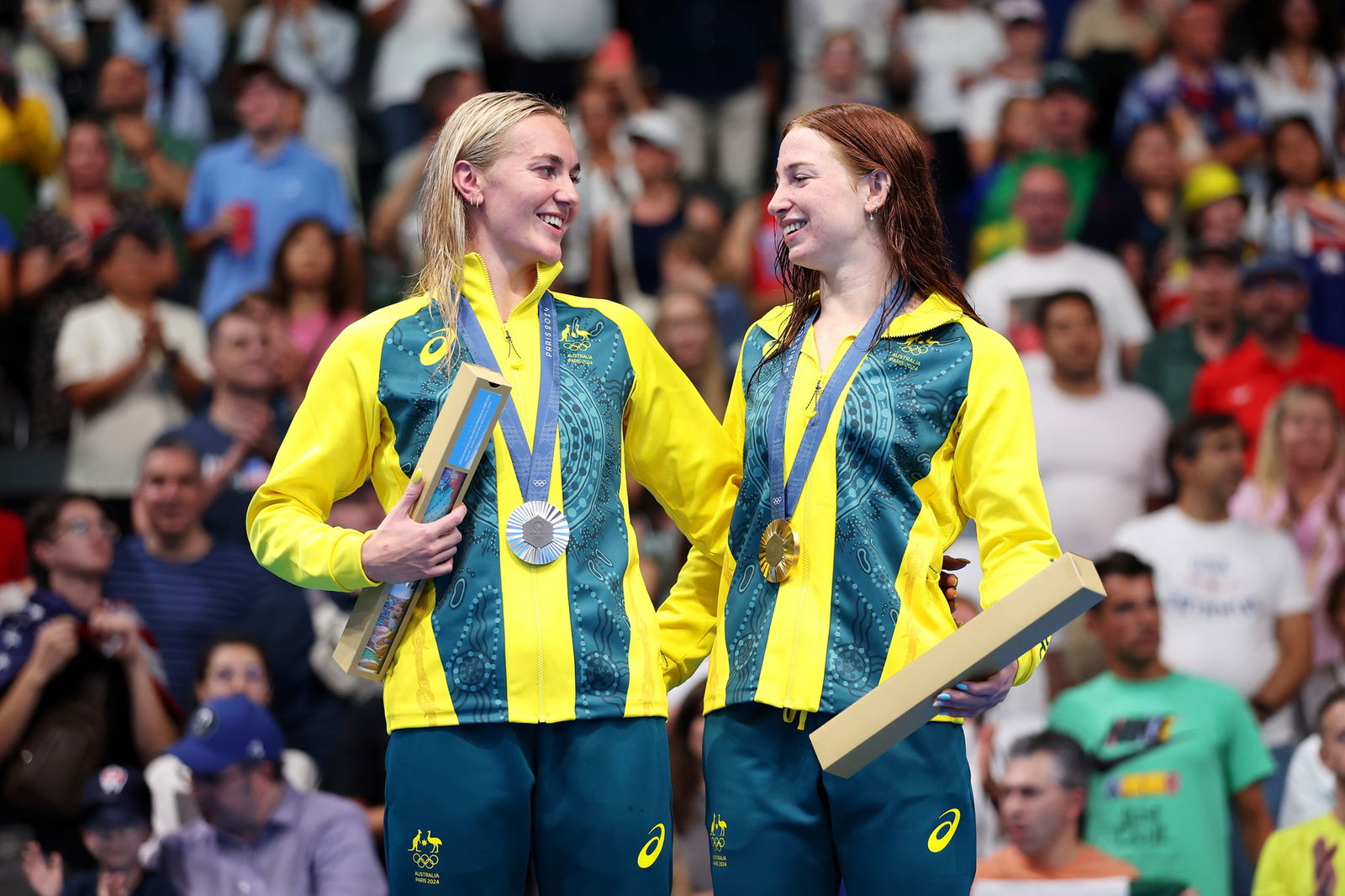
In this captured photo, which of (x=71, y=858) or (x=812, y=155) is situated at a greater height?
(x=812, y=155)

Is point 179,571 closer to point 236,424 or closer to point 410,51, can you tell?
point 236,424

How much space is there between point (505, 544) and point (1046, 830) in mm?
3035

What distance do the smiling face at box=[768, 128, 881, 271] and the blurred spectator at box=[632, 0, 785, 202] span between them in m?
7.20

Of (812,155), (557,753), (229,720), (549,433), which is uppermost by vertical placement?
(812,155)

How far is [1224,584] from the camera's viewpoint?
7.23 meters

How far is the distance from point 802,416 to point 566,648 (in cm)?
65

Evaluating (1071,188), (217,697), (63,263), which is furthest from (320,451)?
(1071,188)

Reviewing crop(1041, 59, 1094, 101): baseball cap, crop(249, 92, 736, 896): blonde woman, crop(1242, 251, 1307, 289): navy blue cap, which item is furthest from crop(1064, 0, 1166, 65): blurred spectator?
crop(249, 92, 736, 896): blonde woman

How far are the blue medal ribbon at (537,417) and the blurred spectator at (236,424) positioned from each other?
393 cm

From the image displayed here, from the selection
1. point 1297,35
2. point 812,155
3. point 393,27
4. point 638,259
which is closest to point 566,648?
point 812,155

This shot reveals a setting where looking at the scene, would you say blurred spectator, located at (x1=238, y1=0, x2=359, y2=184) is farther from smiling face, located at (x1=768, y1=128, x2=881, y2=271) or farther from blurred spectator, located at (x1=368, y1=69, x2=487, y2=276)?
smiling face, located at (x1=768, y1=128, x2=881, y2=271)

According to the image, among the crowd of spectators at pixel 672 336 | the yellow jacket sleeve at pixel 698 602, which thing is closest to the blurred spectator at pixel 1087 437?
the crowd of spectators at pixel 672 336

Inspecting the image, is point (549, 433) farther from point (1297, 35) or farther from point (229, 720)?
point (1297, 35)

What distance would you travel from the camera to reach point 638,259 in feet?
30.9
